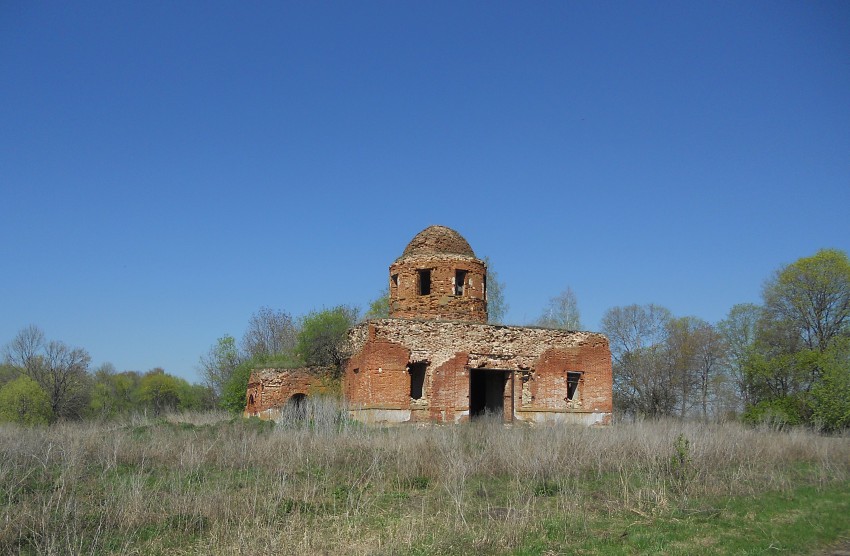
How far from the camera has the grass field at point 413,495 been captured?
641 centimetres

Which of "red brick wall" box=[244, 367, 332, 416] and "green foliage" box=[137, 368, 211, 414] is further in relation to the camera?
"green foliage" box=[137, 368, 211, 414]

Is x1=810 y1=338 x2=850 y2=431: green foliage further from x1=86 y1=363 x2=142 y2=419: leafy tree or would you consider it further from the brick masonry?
x1=86 y1=363 x2=142 y2=419: leafy tree

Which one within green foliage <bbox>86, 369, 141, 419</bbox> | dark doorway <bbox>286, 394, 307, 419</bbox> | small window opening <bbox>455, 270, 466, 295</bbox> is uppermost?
small window opening <bbox>455, 270, 466, 295</bbox>

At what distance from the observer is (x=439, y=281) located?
68.3 ft

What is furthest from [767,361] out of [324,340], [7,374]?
[7,374]

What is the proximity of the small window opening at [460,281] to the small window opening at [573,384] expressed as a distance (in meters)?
4.34

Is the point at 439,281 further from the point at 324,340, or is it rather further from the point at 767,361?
the point at 767,361

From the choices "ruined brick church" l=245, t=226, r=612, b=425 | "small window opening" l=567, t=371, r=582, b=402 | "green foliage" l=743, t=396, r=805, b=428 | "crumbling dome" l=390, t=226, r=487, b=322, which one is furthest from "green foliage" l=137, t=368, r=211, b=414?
"green foliage" l=743, t=396, r=805, b=428

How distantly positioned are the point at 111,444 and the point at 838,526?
421 inches

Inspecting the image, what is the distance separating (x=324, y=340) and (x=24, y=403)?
19.9m

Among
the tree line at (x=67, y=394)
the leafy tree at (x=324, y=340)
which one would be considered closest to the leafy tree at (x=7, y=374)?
the tree line at (x=67, y=394)

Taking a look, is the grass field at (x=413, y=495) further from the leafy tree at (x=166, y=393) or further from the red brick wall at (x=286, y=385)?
the leafy tree at (x=166, y=393)

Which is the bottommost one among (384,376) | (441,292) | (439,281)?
(384,376)

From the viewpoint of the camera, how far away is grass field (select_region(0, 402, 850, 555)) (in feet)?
21.0
